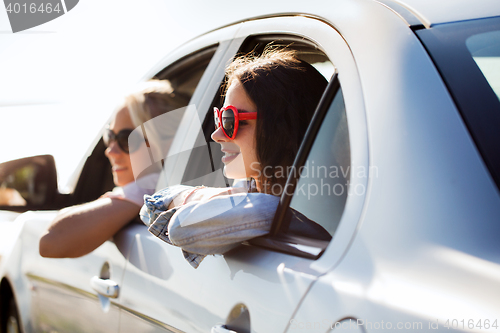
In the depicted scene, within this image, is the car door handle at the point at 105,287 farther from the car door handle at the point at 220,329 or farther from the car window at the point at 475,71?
the car window at the point at 475,71

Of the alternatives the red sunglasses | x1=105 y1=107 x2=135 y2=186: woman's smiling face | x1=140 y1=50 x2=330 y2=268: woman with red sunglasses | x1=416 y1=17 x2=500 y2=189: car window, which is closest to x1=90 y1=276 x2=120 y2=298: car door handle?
x1=140 y1=50 x2=330 y2=268: woman with red sunglasses

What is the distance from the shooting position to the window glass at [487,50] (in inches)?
41.2

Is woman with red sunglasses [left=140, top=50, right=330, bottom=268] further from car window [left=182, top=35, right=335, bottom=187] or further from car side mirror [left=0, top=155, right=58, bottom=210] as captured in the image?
car side mirror [left=0, top=155, right=58, bottom=210]

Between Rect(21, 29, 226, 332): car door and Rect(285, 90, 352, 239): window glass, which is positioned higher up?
Rect(285, 90, 352, 239): window glass

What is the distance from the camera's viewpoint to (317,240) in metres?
1.18

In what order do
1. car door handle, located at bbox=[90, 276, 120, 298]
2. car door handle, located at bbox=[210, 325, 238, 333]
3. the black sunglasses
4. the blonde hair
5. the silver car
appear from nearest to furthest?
the silver car < car door handle, located at bbox=[210, 325, 238, 333] < car door handle, located at bbox=[90, 276, 120, 298] < the black sunglasses < the blonde hair

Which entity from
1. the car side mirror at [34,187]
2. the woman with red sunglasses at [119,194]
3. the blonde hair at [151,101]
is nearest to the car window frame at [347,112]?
the woman with red sunglasses at [119,194]

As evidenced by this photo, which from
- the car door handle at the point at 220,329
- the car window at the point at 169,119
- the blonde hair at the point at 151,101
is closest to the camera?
the car door handle at the point at 220,329

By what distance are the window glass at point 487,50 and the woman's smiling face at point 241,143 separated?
0.71m

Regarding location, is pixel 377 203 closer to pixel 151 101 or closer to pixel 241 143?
pixel 241 143

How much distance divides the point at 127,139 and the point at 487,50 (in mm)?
1680

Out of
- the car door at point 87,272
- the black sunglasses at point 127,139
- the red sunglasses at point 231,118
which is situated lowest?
the car door at point 87,272

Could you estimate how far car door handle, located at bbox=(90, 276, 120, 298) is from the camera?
5.55 feet

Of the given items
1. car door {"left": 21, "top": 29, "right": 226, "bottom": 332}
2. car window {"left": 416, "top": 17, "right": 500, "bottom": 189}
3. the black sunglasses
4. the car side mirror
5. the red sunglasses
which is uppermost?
car window {"left": 416, "top": 17, "right": 500, "bottom": 189}
